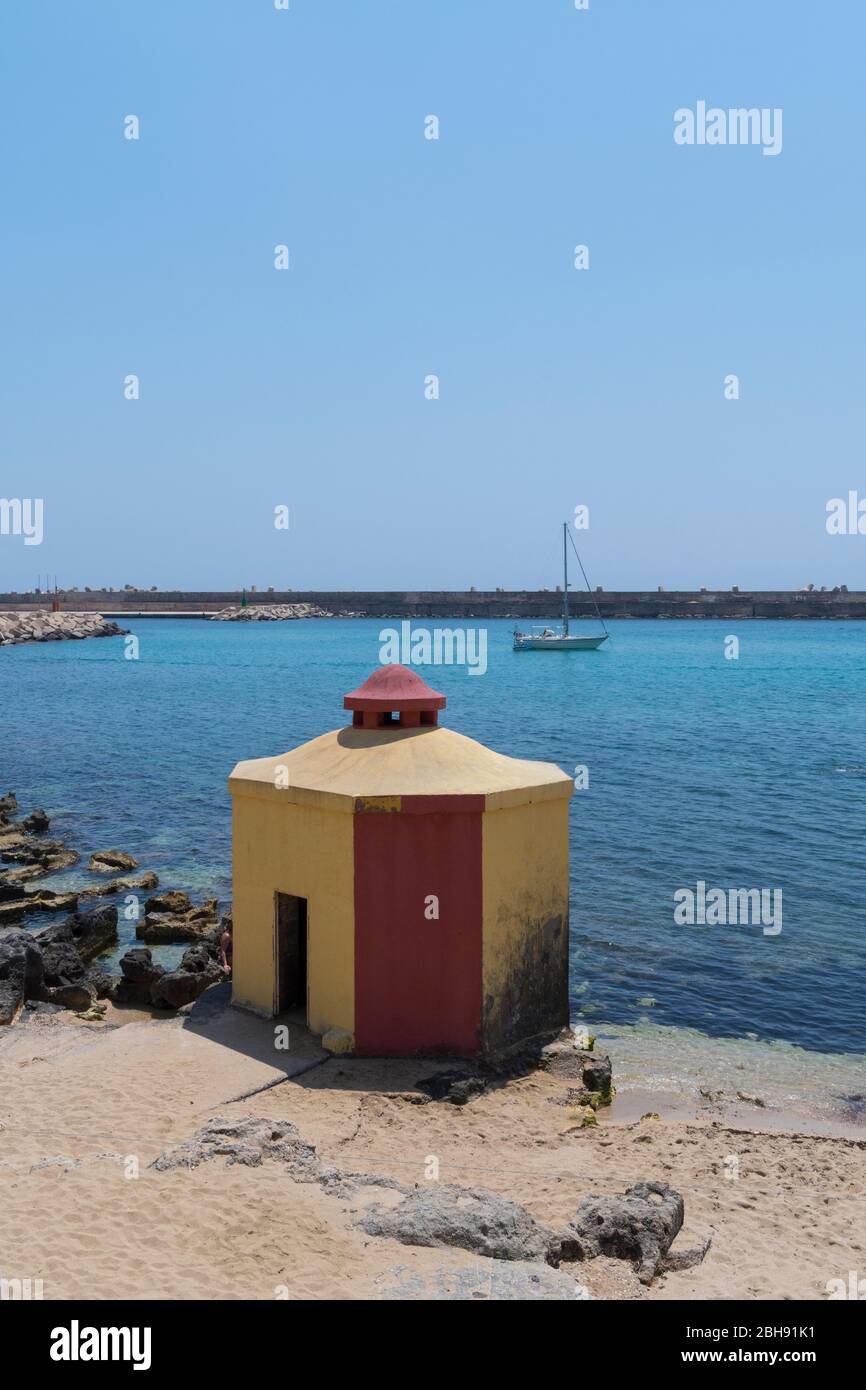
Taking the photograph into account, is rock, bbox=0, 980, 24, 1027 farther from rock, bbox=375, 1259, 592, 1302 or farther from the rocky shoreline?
rock, bbox=375, 1259, 592, 1302

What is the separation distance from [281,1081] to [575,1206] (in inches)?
141

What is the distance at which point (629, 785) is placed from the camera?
34656 mm

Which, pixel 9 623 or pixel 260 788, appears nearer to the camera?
pixel 260 788

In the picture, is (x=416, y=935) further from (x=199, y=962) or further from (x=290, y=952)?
(x=199, y=962)

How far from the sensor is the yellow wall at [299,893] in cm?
1205

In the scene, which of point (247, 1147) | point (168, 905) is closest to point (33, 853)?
point (168, 905)

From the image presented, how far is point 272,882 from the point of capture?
12.8 meters

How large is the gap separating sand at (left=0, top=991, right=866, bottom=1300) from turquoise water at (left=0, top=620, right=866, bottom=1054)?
16.2ft

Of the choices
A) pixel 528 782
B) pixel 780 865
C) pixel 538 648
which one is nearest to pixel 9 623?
pixel 538 648

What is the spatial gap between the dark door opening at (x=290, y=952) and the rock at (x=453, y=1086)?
2.13 meters

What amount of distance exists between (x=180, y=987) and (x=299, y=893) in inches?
155

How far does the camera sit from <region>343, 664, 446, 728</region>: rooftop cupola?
43.3 feet

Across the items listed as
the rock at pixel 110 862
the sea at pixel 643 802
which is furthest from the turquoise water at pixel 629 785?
the rock at pixel 110 862

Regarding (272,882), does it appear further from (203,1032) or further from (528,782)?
(528,782)
